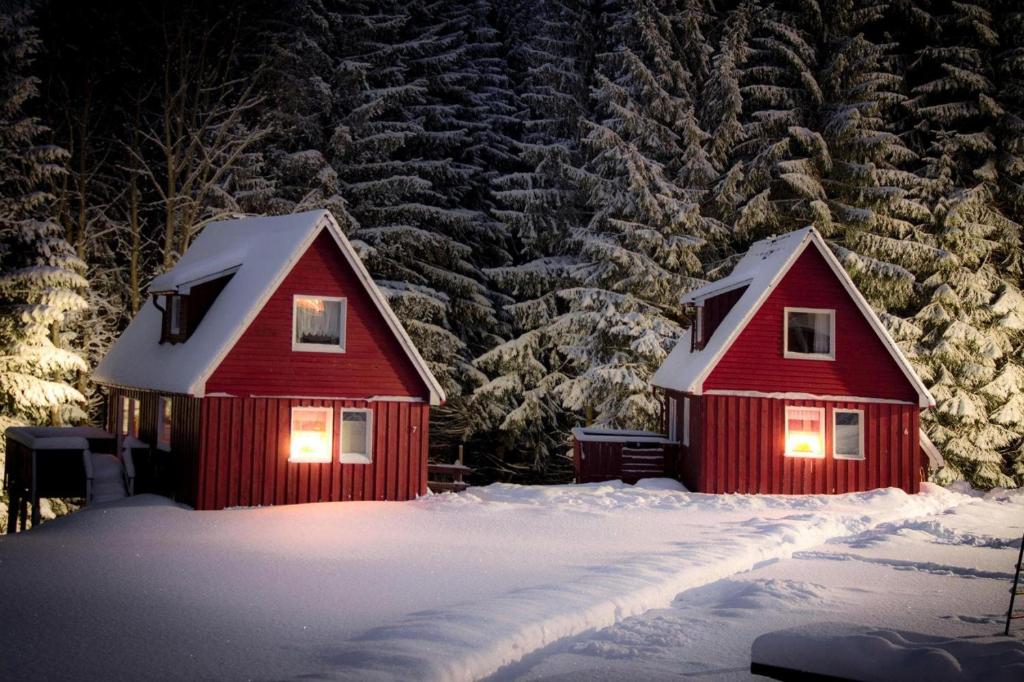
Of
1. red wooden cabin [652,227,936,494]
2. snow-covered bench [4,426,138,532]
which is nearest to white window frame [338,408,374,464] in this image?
snow-covered bench [4,426,138,532]

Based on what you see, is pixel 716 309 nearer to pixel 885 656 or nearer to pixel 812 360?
pixel 812 360

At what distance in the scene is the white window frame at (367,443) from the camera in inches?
878

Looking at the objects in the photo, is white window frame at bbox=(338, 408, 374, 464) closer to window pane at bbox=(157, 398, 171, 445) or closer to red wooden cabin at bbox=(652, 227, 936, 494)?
window pane at bbox=(157, 398, 171, 445)

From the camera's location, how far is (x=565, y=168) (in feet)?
111

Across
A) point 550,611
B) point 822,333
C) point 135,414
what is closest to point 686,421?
point 822,333

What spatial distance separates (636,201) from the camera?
3225 centimetres

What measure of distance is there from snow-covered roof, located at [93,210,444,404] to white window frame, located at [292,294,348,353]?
0.63 metres

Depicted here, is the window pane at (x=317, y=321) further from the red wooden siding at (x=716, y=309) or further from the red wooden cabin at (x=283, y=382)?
the red wooden siding at (x=716, y=309)

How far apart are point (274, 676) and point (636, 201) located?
25521 mm

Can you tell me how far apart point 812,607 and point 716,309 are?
15257 millimetres

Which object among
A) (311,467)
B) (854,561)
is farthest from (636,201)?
(854,561)

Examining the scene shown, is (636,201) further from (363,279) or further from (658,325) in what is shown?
(363,279)

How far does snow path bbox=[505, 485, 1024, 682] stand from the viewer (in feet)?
31.1

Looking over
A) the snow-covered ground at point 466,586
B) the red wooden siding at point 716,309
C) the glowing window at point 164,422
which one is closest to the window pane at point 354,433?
the snow-covered ground at point 466,586
